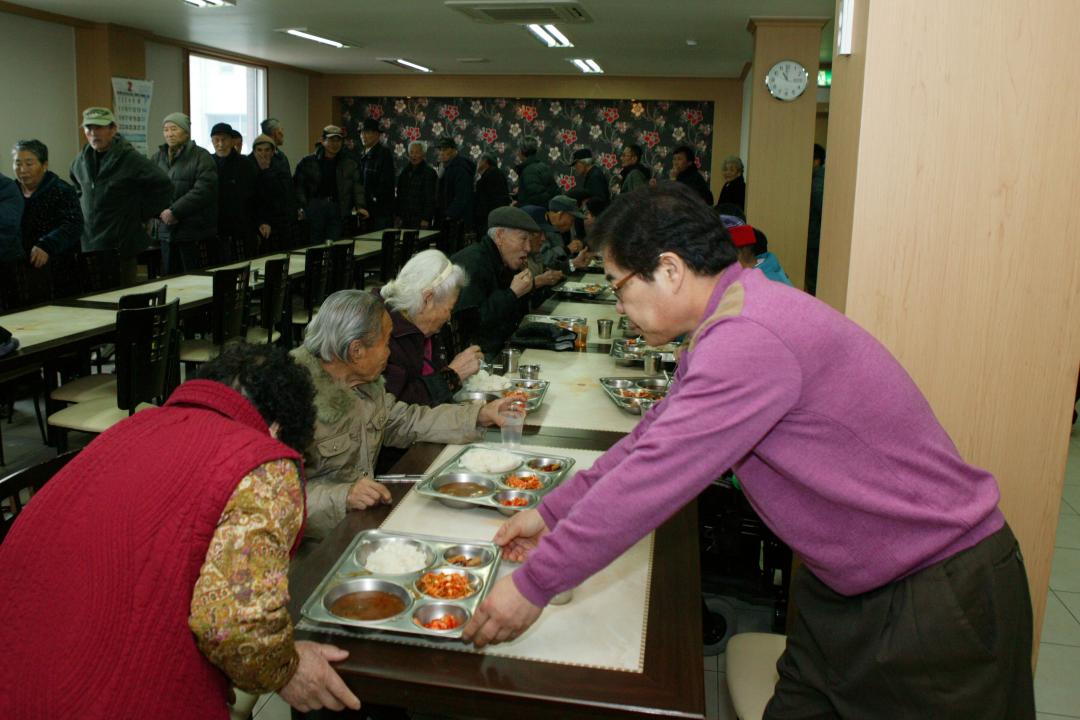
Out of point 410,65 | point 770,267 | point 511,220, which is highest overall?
point 410,65

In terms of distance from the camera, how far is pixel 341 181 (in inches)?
396

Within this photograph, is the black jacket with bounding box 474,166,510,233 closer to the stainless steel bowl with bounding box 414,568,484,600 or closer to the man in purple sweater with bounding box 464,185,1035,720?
the stainless steel bowl with bounding box 414,568,484,600

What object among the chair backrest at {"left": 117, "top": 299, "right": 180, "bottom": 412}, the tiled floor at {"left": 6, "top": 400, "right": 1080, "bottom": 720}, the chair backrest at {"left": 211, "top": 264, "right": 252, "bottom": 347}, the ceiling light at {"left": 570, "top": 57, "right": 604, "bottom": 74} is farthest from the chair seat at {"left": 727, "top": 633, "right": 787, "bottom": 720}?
the ceiling light at {"left": 570, "top": 57, "right": 604, "bottom": 74}

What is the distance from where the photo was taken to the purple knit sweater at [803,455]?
129 centimetres

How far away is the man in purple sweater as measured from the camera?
51.2 inches

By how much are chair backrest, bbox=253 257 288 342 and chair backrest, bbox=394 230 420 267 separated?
291 centimetres

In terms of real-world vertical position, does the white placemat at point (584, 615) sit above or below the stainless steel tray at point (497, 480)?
below

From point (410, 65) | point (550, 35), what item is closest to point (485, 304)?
point (550, 35)

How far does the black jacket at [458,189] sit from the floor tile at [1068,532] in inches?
297

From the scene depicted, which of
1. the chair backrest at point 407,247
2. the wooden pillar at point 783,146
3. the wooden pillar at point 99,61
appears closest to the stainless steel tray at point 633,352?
the wooden pillar at point 783,146

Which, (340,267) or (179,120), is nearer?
(340,267)

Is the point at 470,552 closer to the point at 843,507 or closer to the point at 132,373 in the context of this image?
the point at 843,507

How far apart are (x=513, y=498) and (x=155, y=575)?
938 mm

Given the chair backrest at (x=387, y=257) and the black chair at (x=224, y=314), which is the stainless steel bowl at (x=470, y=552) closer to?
the black chair at (x=224, y=314)
